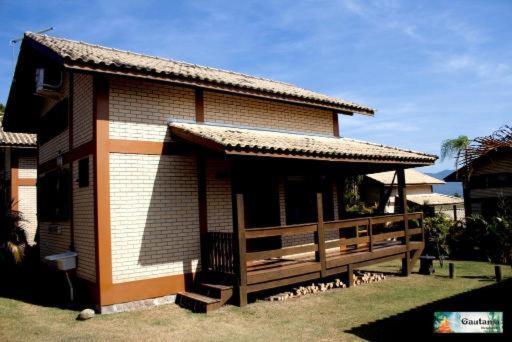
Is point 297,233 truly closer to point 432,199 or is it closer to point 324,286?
point 324,286

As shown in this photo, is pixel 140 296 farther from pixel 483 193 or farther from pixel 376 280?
pixel 483 193

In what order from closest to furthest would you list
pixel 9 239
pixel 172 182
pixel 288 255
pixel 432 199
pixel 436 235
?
pixel 172 182 < pixel 288 255 < pixel 9 239 < pixel 436 235 < pixel 432 199

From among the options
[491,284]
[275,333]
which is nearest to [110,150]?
[275,333]

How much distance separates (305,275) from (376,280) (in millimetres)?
2775

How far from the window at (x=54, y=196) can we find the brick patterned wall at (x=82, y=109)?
1.26 metres

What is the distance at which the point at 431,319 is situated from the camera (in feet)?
21.7

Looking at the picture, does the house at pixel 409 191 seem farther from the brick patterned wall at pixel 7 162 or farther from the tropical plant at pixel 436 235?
the brick patterned wall at pixel 7 162

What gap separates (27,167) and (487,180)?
20.0 meters

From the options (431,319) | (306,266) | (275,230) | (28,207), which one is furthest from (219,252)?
(28,207)

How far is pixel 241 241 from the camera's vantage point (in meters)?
7.57

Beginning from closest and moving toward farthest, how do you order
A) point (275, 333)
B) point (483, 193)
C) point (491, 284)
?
point (275, 333), point (491, 284), point (483, 193)

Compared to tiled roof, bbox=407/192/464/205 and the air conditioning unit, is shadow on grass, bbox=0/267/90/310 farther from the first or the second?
tiled roof, bbox=407/192/464/205

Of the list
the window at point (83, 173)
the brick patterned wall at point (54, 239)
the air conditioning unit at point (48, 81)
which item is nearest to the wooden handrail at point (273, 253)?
the window at point (83, 173)

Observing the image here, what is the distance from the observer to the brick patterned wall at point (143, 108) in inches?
313
